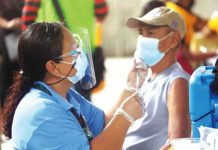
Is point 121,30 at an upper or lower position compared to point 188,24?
lower

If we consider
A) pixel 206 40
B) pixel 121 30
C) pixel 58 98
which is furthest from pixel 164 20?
pixel 121 30

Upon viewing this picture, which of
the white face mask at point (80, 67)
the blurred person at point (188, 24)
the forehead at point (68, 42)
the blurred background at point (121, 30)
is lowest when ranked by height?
the blurred background at point (121, 30)

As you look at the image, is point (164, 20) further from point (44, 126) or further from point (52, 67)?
point (44, 126)

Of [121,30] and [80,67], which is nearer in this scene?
[80,67]

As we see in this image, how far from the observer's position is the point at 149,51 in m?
2.72

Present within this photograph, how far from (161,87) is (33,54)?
29.7 inches

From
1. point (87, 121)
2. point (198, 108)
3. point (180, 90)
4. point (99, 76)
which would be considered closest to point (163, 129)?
point (180, 90)

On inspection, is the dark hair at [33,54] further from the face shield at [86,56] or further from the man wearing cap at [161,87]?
the man wearing cap at [161,87]

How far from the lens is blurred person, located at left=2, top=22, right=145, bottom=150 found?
1885 mm

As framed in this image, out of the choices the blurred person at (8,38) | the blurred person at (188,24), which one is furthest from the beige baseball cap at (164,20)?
the blurred person at (8,38)

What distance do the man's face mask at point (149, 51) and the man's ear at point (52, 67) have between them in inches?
29.6

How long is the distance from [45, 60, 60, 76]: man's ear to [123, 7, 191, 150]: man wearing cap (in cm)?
54

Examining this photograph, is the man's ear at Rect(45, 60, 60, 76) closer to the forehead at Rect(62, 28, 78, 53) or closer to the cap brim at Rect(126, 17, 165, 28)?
the forehead at Rect(62, 28, 78, 53)

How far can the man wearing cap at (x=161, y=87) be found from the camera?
2363 mm
